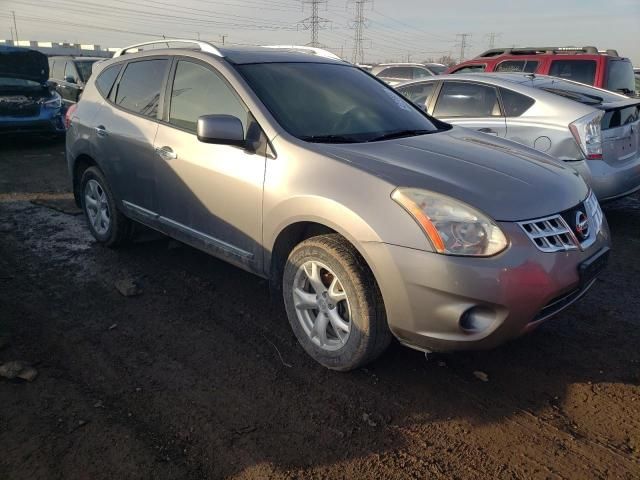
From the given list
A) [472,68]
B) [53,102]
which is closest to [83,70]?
[53,102]

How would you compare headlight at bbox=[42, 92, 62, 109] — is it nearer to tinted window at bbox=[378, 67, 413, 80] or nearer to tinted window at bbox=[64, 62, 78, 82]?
tinted window at bbox=[64, 62, 78, 82]

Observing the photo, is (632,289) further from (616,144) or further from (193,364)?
(193,364)

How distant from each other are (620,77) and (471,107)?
3581 millimetres

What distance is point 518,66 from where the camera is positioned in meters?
8.93

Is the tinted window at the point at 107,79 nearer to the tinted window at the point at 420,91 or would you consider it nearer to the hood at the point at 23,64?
the tinted window at the point at 420,91

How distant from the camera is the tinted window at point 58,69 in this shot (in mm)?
Result: 14234

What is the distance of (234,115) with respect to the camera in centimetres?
337

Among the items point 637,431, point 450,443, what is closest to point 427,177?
point 450,443

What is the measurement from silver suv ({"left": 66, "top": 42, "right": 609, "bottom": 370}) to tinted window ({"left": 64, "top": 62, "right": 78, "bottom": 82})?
10318 millimetres

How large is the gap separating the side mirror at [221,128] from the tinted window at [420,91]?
3957mm

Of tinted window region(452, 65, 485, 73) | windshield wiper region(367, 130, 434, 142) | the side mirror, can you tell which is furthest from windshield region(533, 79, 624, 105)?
the side mirror

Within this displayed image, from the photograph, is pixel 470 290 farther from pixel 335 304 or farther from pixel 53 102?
pixel 53 102

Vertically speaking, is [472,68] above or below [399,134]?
above

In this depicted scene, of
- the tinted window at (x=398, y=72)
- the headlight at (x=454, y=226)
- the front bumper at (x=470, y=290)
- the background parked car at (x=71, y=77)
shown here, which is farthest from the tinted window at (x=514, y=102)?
the background parked car at (x=71, y=77)
